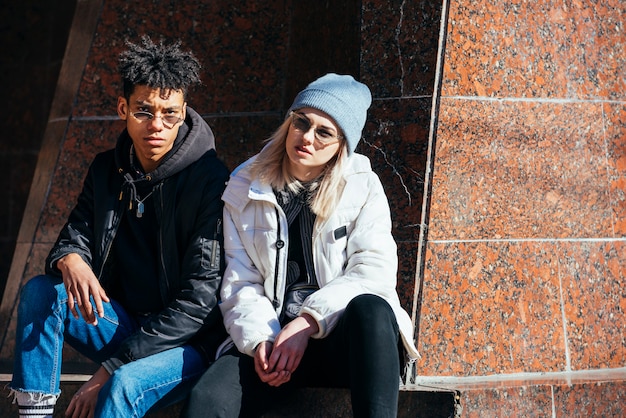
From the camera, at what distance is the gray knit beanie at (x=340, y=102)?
344 cm

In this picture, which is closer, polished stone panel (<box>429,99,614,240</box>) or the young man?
the young man

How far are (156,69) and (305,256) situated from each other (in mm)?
968

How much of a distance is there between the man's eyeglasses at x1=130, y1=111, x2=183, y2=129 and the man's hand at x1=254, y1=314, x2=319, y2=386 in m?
0.99

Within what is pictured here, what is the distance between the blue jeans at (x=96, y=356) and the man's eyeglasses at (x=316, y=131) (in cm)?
96

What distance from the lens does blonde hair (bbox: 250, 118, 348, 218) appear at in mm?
3461

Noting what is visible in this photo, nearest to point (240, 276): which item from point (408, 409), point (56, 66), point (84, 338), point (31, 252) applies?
point (84, 338)

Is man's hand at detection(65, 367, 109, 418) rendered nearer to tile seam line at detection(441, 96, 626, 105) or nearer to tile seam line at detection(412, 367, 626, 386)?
tile seam line at detection(412, 367, 626, 386)

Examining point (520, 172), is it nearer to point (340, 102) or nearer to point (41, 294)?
point (340, 102)

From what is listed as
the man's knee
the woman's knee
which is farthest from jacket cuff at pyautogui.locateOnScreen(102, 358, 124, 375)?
the woman's knee

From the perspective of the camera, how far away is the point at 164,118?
3582mm

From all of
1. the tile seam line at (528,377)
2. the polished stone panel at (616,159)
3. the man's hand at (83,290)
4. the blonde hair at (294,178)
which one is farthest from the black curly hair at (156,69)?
the polished stone panel at (616,159)

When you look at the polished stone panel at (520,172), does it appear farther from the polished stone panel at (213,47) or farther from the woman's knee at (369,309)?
the polished stone panel at (213,47)

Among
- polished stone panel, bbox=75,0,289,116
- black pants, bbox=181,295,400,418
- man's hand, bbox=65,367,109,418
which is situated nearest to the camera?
black pants, bbox=181,295,400,418

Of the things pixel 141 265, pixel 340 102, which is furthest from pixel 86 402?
pixel 340 102
